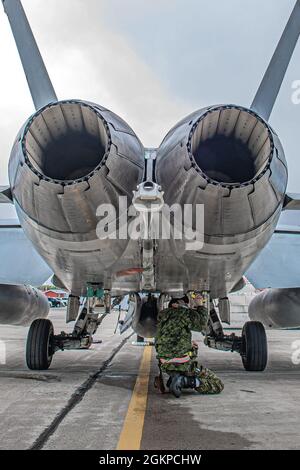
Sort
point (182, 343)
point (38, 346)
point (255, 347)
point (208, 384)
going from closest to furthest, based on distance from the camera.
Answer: point (208, 384), point (182, 343), point (38, 346), point (255, 347)

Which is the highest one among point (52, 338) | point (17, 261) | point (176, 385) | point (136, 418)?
point (17, 261)

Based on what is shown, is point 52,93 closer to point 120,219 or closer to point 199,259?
point 120,219

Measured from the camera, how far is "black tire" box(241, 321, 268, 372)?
7855 mm

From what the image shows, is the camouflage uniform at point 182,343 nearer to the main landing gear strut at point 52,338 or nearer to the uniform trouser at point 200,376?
the uniform trouser at point 200,376

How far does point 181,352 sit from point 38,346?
259 cm

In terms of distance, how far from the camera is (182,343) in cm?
612

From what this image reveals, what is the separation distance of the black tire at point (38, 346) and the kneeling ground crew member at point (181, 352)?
212cm

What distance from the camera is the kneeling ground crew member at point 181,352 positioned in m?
5.93

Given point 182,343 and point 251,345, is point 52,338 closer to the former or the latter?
point 182,343

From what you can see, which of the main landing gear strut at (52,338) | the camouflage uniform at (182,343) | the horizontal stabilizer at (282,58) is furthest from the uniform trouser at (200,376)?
the horizontal stabilizer at (282,58)

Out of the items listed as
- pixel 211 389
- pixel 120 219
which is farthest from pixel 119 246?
pixel 211 389

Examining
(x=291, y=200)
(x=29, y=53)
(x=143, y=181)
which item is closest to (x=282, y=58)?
(x=291, y=200)

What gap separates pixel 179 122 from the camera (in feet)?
14.5

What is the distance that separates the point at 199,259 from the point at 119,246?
879 millimetres
